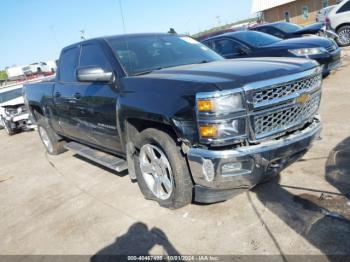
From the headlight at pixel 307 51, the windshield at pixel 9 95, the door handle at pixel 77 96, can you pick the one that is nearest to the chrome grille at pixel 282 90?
the door handle at pixel 77 96

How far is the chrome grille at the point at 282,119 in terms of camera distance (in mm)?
2967

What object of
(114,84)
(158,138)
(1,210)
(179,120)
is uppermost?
(114,84)

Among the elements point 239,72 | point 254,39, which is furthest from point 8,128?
point 239,72

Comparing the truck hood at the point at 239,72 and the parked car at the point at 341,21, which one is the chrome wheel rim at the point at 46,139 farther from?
the parked car at the point at 341,21

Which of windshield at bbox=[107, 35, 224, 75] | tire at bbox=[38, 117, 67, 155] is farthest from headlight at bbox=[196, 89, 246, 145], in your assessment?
tire at bbox=[38, 117, 67, 155]

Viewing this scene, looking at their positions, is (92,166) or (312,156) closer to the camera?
(312,156)

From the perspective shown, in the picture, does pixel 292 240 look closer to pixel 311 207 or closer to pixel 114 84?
pixel 311 207

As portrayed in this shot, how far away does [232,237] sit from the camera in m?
3.01

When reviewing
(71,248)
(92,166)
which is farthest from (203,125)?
(92,166)

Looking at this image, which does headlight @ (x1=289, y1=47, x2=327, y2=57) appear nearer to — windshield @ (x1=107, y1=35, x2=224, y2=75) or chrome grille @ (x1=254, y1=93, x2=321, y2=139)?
windshield @ (x1=107, y1=35, x2=224, y2=75)

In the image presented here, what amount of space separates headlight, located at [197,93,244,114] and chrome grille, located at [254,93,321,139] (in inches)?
→ 8.6

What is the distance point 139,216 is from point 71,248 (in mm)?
749

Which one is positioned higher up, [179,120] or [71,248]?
[179,120]

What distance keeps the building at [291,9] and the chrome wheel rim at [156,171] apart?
34860mm
